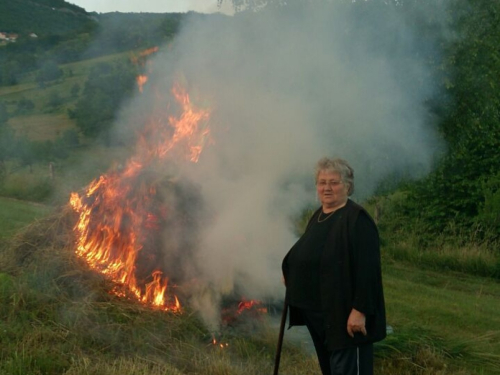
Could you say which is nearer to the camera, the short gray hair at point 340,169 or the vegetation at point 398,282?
the short gray hair at point 340,169

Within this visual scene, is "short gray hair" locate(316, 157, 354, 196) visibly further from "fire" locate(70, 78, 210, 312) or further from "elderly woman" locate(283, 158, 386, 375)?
"fire" locate(70, 78, 210, 312)

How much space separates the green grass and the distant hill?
93.8ft

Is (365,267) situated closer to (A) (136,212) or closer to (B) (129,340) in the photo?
(B) (129,340)

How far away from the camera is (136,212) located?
6.39 metres

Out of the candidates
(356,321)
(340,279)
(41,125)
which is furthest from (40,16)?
(356,321)

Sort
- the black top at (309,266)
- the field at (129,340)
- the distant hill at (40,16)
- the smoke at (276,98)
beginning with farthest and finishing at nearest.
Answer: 1. the distant hill at (40,16)
2. the smoke at (276,98)
3. the field at (129,340)
4. the black top at (309,266)

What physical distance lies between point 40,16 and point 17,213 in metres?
37.7

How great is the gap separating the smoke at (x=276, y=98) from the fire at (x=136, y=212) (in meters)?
0.26

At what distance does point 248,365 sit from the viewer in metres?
4.87

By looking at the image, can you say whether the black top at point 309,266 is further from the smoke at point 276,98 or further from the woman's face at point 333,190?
the smoke at point 276,98

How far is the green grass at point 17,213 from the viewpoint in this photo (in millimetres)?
11070

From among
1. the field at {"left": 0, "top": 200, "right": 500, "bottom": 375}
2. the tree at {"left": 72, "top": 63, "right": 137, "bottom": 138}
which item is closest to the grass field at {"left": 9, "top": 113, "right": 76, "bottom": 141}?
the tree at {"left": 72, "top": 63, "right": 137, "bottom": 138}

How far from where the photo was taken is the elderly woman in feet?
11.8

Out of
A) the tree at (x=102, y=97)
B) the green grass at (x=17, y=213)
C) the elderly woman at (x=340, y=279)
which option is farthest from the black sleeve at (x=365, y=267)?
the tree at (x=102, y=97)
